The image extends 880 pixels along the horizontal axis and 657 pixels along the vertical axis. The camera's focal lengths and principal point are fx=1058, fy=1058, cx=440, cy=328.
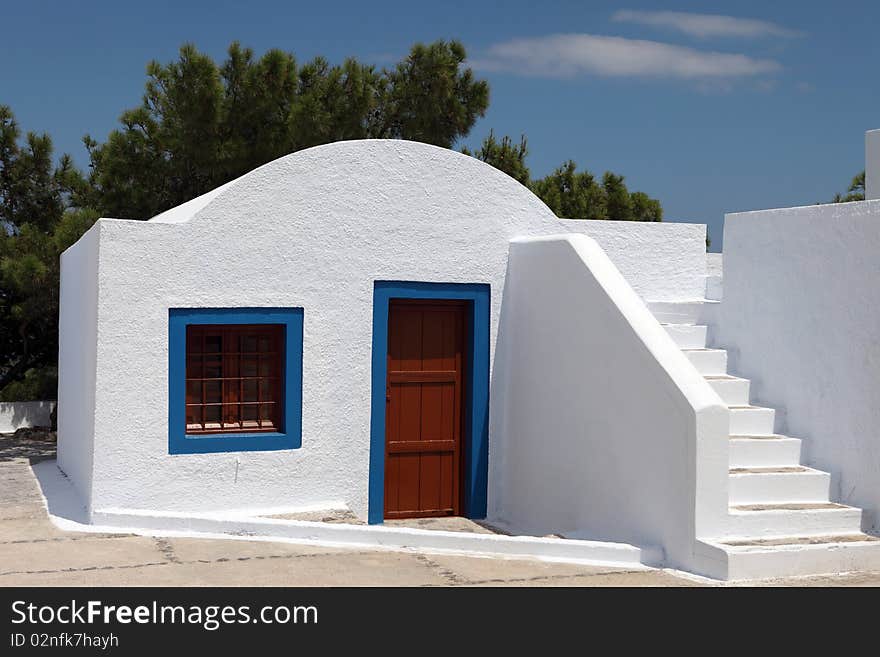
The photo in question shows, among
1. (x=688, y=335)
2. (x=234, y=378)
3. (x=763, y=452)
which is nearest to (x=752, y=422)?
(x=763, y=452)

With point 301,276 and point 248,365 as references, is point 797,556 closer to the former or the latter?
point 301,276

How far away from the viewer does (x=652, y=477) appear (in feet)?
23.1

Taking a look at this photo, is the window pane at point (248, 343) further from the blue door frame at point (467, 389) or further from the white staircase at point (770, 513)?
the white staircase at point (770, 513)

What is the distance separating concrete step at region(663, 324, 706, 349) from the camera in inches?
351

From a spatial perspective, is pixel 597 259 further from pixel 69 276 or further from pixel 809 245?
pixel 69 276

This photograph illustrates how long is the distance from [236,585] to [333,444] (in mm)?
2886

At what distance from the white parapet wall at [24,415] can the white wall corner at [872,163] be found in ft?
36.8

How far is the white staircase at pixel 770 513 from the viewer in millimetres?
6461

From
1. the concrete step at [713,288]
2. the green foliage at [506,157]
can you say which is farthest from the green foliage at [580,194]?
the concrete step at [713,288]

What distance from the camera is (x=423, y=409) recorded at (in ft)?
31.0

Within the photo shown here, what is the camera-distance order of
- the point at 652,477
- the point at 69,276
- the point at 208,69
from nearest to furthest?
1. the point at 652,477
2. the point at 69,276
3. the point at 208,69

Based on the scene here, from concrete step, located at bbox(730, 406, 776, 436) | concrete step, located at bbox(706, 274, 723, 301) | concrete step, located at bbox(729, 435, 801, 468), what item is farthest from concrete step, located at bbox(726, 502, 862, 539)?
concrete step, located at bbox(706, 274, 723, 301)

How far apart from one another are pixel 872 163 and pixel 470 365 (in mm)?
4075
